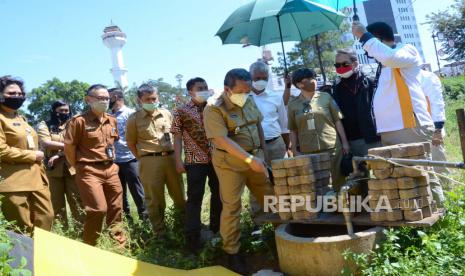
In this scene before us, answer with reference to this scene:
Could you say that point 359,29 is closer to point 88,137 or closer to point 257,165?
point 257,165

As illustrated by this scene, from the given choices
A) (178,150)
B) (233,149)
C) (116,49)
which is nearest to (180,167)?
(178,150)

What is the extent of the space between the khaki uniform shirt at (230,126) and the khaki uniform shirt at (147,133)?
1134mm

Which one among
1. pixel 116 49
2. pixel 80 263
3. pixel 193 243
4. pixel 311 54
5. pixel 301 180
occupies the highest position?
pixel 116 49

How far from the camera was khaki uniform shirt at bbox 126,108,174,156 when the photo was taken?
4.78 metres

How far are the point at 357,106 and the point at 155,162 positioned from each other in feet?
7.45

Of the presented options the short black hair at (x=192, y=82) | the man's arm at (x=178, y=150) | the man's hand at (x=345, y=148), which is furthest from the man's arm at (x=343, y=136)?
the man's arm at (x=178, y=150)

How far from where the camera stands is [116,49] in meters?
51.8

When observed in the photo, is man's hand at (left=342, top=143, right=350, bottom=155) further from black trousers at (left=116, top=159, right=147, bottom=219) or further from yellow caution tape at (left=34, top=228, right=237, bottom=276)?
black trousers at (left=116, top=159, right=147, bottom=219)

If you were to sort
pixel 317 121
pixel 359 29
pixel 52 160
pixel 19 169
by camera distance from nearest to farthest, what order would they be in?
pixel 359 29 < pixel 19 169 < pixel 317 121 < pixel 52 160

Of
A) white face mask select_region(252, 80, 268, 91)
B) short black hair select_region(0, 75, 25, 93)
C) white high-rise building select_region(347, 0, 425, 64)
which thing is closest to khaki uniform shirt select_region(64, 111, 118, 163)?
short black hair select_region(0, 75, 25, 93)

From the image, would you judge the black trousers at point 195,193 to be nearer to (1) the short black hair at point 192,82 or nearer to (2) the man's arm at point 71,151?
(1) the short black hair at point 192,82

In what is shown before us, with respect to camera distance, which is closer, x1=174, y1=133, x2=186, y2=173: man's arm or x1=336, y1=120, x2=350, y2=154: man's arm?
x1=336, y1=120, x2=350, y2=154: man's arm

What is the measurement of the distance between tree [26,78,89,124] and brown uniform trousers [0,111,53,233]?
35914 mm

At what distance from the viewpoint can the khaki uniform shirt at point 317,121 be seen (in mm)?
4246
